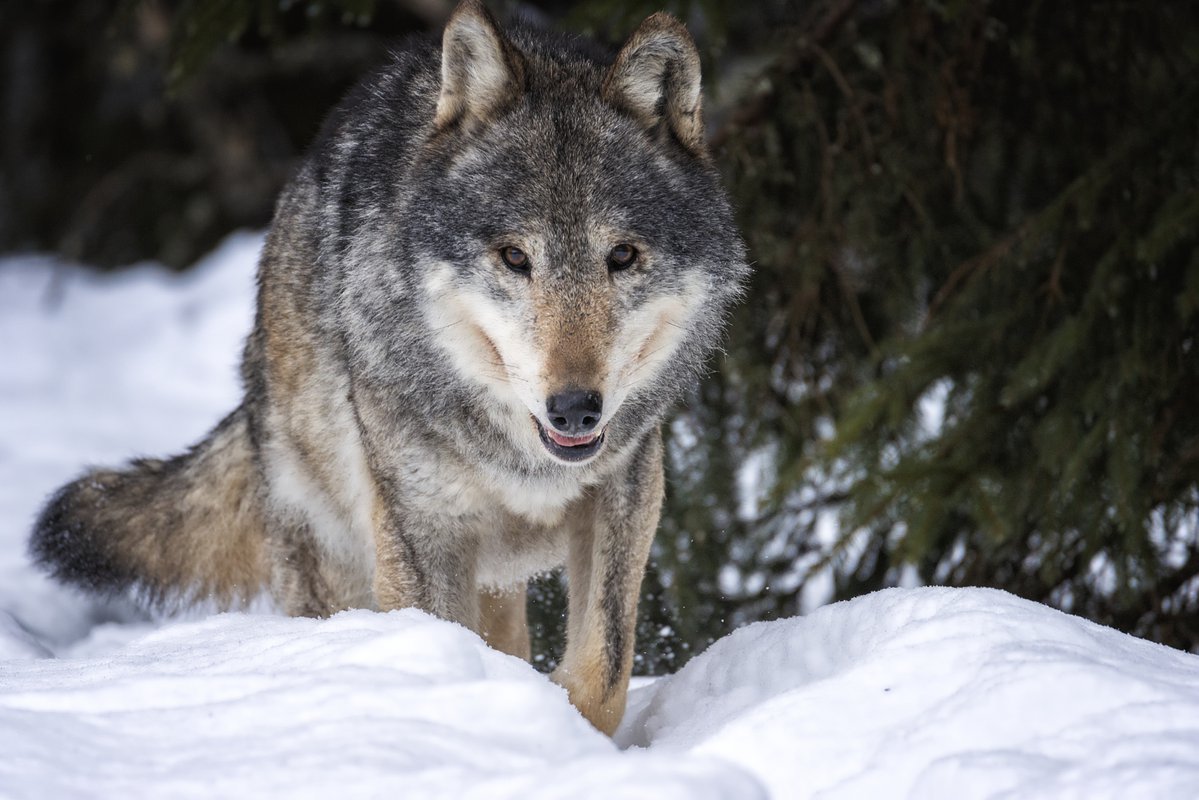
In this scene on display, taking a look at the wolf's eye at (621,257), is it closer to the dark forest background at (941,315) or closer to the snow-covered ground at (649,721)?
the snow-covered ground at (649,721)

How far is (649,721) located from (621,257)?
3.98 ft

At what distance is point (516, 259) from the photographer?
3219 millimetres

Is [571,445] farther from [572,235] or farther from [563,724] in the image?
[563,724]

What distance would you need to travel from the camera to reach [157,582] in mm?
4496

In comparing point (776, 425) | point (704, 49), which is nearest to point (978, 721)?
point (776, 425)

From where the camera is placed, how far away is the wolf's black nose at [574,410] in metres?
2.97

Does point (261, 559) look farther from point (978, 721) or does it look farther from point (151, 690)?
point (978, 721)

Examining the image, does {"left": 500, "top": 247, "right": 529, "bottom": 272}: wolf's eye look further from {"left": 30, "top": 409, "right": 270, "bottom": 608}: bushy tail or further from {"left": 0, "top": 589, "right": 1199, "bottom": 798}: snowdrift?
{"left": 30, "top": 409, "right": 270, "bottom": 608}: bushy tail

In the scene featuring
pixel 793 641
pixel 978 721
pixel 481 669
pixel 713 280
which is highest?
pixel 713 280

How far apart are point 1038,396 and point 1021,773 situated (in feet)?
8.31

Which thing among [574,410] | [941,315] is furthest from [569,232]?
[941,315]

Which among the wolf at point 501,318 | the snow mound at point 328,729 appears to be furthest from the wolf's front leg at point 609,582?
the snow mound at point 328,729

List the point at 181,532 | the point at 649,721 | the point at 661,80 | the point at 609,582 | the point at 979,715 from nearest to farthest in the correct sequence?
the point at 979,715 → the point at 649,721 → the point at 661,80 → the point at 609,582 → the point at 181,532

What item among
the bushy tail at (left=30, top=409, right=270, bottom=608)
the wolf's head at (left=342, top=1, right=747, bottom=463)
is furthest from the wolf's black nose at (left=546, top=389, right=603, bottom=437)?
the bushy tail at (left=30, top=409, right=270, bottom=608)
